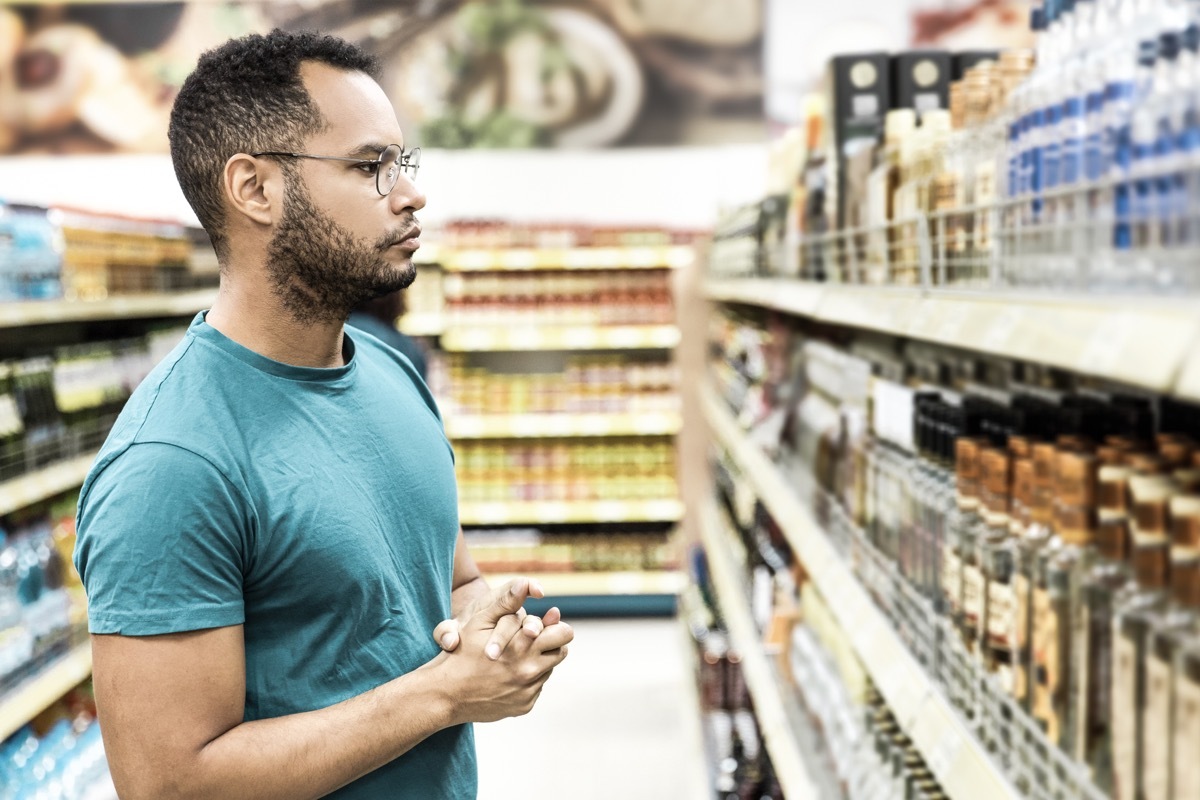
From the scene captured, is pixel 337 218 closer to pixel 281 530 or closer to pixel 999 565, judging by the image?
pixel 281 530

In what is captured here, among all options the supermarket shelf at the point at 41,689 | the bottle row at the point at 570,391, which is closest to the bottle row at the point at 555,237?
the bottle row at the point at 570,391

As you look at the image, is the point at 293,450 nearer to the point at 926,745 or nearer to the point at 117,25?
the point at 926,745

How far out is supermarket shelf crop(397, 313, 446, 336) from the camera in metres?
6.28

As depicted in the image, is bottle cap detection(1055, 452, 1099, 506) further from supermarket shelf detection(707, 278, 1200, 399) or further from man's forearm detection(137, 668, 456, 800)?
man's forearm detection(137, 668, 456, 800)

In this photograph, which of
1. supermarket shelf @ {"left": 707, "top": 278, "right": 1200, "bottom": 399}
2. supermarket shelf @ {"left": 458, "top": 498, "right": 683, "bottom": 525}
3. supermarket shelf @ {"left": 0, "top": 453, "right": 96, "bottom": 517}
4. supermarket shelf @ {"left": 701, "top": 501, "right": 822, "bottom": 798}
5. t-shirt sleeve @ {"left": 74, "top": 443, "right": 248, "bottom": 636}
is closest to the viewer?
supermarket shelf @ {"left": 707, "top": 278, "right": 1200, "bottom": 399}

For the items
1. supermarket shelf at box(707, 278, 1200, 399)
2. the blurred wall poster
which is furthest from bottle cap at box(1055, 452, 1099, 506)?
the blurred wall poster

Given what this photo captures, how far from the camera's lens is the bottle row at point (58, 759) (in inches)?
122

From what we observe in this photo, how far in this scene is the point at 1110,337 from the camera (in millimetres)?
872

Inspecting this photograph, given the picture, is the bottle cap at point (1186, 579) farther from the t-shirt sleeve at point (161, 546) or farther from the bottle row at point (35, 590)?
the bottle row at point (35, 590)

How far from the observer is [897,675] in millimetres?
1639

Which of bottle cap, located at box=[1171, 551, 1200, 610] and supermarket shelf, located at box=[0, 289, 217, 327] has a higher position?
supermarket shelf, located at box=[0, 289, 217, 327]

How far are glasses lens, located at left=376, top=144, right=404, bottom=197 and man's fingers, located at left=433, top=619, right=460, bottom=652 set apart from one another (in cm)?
53

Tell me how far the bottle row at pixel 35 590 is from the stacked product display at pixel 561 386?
2895mm

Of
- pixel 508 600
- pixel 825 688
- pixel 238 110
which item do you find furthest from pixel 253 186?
pixel 825 688
